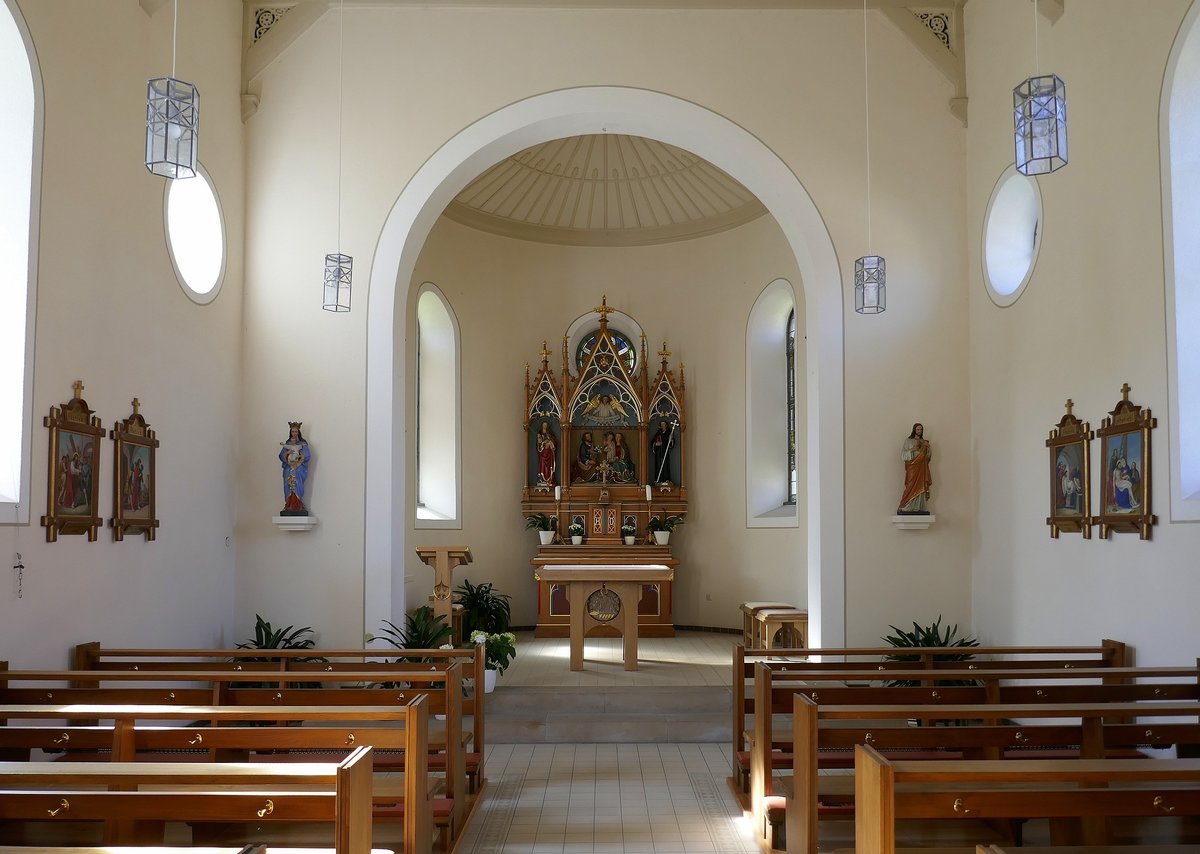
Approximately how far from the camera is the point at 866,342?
9.33m

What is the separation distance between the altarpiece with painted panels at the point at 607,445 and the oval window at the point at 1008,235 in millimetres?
5560

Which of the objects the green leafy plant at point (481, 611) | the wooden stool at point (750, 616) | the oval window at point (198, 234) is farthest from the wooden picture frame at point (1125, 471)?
the green leafy plant at point (481, 611)

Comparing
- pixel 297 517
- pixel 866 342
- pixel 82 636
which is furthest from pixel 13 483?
pixel 866 342

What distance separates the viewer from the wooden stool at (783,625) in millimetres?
10609

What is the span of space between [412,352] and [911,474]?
240 inches

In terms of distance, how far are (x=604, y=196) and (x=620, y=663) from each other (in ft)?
19.5

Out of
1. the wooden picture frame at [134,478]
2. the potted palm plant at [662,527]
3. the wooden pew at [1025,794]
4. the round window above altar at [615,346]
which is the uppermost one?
the round window above altar at [615,346]

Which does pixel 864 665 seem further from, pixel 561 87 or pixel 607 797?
pixel 561 87

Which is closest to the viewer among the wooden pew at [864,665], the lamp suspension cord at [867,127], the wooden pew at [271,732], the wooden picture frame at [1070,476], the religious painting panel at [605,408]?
the wooden pew at [271,732]

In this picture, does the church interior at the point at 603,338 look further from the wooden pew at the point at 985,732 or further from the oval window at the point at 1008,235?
the wooden pew at the point at 985,732

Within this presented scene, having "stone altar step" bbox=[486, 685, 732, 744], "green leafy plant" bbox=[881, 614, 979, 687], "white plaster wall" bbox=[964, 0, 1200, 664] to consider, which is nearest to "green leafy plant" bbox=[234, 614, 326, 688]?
"stone altar step" bbox=[486, 685, 732, 744]

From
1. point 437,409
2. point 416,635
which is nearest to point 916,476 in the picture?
point 416,635

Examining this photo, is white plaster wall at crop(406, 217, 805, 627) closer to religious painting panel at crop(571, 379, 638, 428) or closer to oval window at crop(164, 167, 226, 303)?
religious painting panel at crop(571, 379, 638, 428)

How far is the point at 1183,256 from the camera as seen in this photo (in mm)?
6035
